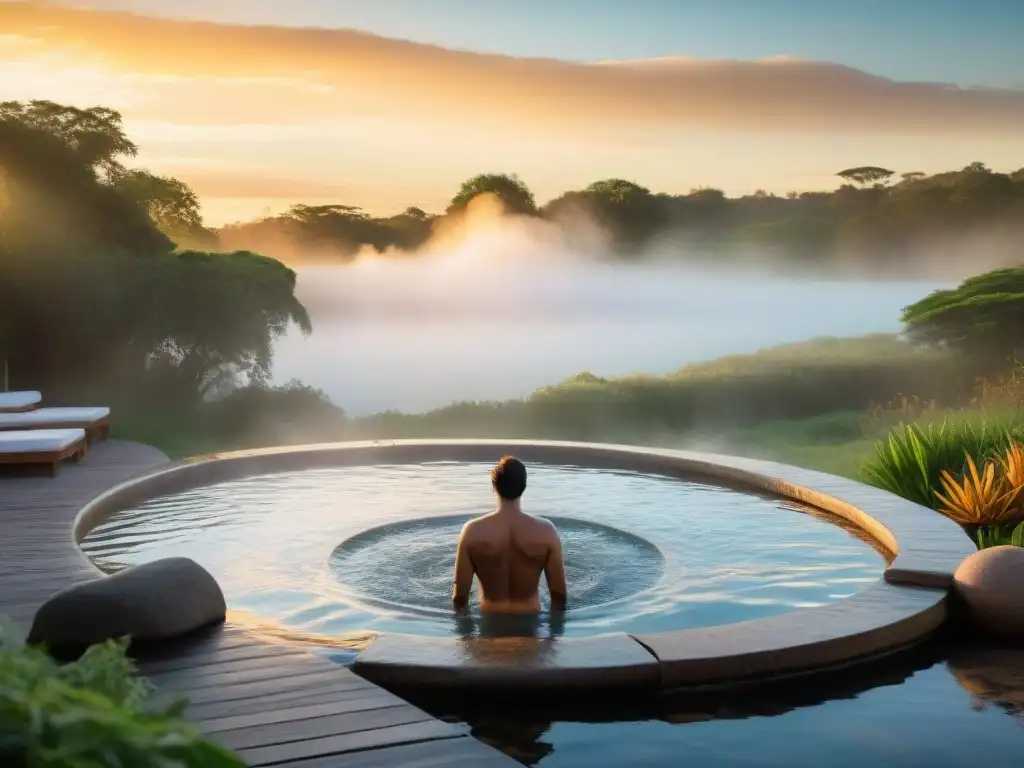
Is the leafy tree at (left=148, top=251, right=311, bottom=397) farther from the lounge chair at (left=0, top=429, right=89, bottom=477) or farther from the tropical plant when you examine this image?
the tropical plant

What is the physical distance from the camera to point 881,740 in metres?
3.85

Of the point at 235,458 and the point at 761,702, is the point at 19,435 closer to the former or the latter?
the point at 235,458

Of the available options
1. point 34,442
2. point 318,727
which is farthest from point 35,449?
point 318,727

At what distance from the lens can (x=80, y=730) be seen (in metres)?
1.06

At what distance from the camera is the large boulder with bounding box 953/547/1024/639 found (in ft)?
16.1

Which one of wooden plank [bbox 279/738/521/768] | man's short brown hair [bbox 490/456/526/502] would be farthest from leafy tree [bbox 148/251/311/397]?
wooden plank [bbox 279/738/521/768]

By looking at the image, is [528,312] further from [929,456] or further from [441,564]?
A: [441,564]

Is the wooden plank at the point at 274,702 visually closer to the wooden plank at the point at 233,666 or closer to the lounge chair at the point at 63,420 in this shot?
the wooden plank at the point at 233,666

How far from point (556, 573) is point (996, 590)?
6.98 ft

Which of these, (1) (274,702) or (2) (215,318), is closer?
(1) (274,702)

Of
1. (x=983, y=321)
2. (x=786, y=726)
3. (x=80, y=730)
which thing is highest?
(x=983, y=321)

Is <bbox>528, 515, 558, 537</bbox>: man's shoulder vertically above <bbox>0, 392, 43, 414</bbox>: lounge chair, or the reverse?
<bbox>0, 392, 43, 414</bbox>: lounge chair

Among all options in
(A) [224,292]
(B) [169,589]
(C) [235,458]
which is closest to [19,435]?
(C) [235,458]

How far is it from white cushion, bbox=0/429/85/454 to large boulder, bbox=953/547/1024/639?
727cm
